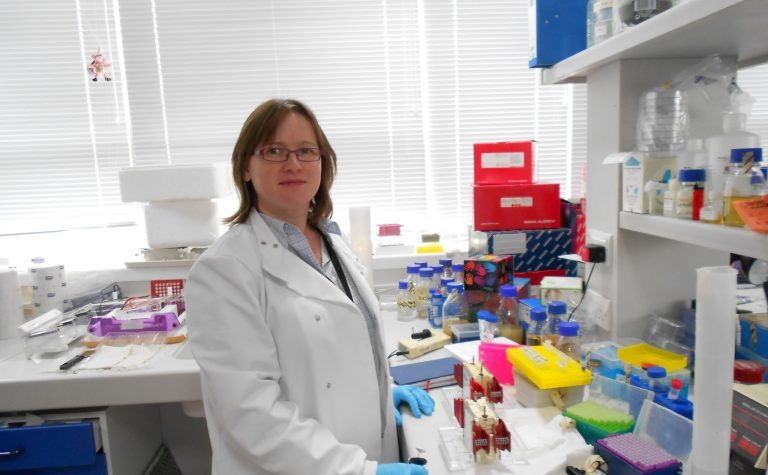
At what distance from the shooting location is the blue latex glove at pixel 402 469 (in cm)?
98

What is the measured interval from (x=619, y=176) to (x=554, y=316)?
436 millimetres

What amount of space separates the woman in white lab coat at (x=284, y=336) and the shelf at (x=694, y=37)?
2.48 ft

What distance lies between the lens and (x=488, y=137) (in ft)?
8.28

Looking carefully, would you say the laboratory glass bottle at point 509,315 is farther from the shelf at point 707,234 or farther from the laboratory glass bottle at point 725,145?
the laboratory glass bottle at point 725,145

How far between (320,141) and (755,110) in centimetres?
264

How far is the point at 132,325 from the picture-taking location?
180cm

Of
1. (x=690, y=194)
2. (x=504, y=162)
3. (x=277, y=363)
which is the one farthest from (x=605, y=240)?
(x=277, y=363)

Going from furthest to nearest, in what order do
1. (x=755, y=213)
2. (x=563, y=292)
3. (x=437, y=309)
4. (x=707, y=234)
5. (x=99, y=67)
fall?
(x=99, y=67), (x=437, y=309), (x=563, y=292), (x=707, y=234), (x=755, y=213)

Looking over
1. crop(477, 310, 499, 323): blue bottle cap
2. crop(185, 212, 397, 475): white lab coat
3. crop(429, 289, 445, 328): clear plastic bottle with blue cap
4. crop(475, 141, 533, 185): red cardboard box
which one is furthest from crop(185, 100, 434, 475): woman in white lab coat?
A: crop(475, 141, 533, 185): red cardboard box

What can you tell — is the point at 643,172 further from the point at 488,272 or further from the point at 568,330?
the point at 488,272

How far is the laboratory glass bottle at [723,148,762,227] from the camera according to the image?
889 mm

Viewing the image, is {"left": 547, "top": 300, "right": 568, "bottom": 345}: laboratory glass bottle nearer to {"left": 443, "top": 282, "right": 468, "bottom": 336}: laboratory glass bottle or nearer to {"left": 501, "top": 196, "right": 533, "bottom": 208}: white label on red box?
{"left": 443, "top": 282, "right": 468, "bottom": 336}: laboratory glass bottle

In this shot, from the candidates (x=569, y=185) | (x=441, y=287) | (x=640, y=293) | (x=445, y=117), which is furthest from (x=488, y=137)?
(x=640, y=293)

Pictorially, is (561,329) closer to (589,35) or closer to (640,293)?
(640,293)
